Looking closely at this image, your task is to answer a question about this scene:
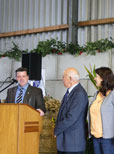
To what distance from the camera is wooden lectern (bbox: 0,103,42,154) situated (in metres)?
3.11

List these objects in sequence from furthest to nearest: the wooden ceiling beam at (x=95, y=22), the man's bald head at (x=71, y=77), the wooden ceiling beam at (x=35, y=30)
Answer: the wooden ceiling beam at (x=35, y=30)
the wooden ceiling beam at (x=95, y=22)
the man's bald head at (x=71, y=77)

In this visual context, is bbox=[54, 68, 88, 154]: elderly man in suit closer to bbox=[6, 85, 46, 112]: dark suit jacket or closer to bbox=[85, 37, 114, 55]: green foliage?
bbox=[6, 85, 46, 112]: dark suit jacket

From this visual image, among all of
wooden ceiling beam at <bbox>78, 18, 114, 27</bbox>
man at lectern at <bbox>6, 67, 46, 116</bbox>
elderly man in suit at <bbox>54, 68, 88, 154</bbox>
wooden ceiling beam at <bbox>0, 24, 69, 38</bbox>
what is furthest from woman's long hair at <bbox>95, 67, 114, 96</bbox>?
wooden ceiling beam at <bbox>0, 24, 69, 38</bbox>

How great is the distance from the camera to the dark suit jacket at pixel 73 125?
3.13 meters

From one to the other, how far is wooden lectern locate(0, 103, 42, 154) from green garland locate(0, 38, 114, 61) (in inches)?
146

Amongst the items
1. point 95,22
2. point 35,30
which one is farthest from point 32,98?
point 35,30

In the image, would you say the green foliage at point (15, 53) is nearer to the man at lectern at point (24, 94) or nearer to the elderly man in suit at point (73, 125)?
the man at lectern at point (24, 94)

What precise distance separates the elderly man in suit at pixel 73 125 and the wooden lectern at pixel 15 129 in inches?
11.0

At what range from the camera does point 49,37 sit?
7777mm

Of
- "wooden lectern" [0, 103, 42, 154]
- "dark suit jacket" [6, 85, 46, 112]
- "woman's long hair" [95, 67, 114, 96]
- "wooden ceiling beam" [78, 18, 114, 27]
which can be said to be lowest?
"wooden lectern" [0, 103, 42, 154]

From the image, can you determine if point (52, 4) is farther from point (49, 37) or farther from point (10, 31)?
point (10, 31)

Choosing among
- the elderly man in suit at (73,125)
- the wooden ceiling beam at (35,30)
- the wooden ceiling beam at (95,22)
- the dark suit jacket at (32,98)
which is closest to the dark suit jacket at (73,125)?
the elderly man in suit at (73,125)

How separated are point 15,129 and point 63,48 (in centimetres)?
421

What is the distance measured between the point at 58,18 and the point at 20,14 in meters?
1.20
